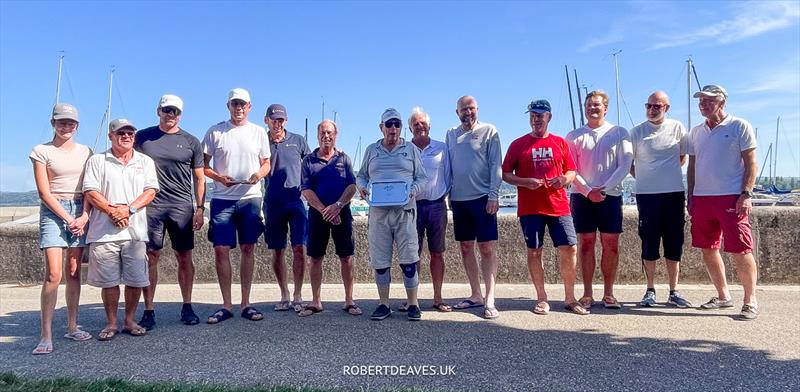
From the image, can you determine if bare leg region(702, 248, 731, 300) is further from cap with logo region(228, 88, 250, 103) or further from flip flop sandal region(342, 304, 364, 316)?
cap with logo region(228, 88, 250, 103)

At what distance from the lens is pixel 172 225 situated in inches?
207

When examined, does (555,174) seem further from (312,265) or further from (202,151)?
(202,151)

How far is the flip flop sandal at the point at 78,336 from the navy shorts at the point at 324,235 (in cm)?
216

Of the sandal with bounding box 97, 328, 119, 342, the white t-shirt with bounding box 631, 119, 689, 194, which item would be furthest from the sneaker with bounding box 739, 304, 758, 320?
the sandal with bounding box 97, 328, 119, 342

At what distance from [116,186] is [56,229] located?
1.92ft

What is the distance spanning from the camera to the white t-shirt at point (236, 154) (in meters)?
5.53

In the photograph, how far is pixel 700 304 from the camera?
571 cm

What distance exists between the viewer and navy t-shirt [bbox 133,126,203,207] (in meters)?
5.21

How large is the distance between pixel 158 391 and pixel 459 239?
338cm

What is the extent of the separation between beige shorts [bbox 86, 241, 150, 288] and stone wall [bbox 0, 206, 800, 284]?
2.67m

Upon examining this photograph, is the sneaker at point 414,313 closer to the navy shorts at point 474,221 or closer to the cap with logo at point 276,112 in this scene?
the navy shorts at point 474,221

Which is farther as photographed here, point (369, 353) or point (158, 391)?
point (369, 353)

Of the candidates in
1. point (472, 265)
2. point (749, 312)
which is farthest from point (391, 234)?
point (749, 312)

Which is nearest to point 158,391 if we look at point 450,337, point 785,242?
point 450,337
